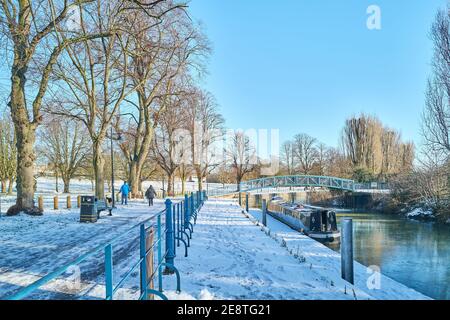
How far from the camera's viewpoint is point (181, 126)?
35125 millimetres

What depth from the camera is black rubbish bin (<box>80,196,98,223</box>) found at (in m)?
13.6

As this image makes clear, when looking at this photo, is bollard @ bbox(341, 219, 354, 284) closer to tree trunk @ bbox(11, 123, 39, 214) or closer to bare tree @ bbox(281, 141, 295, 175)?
tree trunk @ bbox(11, 123, 39, 214)

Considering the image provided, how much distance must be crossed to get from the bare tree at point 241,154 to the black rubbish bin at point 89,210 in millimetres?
37480

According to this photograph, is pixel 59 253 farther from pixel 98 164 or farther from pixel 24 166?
pixel 98 164

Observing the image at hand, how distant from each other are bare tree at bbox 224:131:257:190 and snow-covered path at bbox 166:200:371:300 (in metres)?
40.6

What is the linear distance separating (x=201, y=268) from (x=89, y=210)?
25.9 feet

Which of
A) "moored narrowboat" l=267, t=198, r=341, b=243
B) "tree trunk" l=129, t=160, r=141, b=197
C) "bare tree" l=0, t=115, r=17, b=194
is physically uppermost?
"bare tree" l=0, t=115, r=17, b=194

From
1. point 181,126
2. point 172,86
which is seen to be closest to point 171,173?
point 181,126

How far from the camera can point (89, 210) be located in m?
13.6

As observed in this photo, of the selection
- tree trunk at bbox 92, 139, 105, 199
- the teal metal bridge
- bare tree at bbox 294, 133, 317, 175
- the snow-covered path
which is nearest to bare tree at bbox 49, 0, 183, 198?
tree trunk at bbox 92, 139, 105, 199

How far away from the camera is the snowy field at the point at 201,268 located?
223 inches

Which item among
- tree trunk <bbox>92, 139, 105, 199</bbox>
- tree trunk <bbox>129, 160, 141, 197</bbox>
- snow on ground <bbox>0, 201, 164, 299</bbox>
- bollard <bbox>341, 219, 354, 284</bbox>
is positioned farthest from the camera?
tree trunk <bbox>129, 160, 141, 197</bbox>
